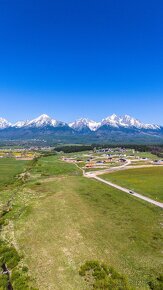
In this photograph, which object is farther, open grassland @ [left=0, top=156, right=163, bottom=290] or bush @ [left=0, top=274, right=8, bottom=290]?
open grassland @ [left=0, top=156, right=163, bottom=290]

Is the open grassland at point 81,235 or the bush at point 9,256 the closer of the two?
the open grassland at point 81,235

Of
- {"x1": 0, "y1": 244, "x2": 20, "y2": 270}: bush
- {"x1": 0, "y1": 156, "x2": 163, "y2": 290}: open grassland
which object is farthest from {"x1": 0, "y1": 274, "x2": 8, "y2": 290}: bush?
{"x1": 0, "y1": 156, "x2": 163, "y2": 290}: open grassland

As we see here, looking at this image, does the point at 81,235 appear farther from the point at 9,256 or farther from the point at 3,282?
the point at 3,282

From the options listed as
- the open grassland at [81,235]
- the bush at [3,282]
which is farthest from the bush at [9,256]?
the bush at [3,282]

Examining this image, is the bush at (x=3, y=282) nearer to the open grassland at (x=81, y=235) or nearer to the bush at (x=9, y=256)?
the bush at (x=9, y=256)

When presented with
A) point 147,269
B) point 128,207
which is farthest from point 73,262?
point 128,207

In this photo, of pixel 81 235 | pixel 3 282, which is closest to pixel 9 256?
pixel 3 282

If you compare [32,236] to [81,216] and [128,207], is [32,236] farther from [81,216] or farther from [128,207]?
[128,207]

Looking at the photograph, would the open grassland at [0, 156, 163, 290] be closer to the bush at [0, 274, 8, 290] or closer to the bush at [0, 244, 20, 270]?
the bush at [0, 244, 20, 270]

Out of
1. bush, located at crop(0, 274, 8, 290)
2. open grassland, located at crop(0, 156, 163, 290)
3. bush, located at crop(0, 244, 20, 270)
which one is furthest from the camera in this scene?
bush, located at crop(0, 244, 20, 270)
